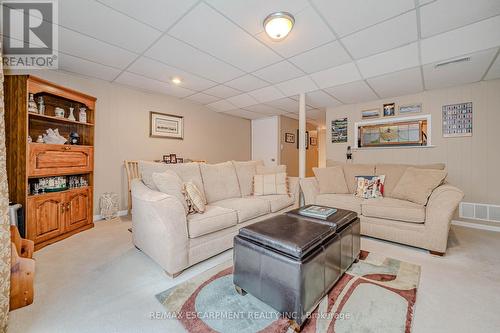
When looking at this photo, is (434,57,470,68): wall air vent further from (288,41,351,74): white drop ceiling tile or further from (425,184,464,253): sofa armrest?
(425,184,464,253): sofa armrest

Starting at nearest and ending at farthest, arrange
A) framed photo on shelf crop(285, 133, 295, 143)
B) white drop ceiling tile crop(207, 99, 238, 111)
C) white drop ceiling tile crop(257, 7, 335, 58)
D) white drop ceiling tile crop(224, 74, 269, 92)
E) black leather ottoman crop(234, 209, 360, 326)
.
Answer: black leather ottoman crop(234, 209, 360, 326), white drop ceiling tile crop(257, 7, 335, 58), white drop ceiling tile crop(224, 74, 269, 92), white drop ceiling tile crop(207, 99, 238, 111), framed photo on shelf crop(285, 133, 295, 143)

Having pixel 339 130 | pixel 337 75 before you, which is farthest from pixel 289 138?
pixel 337 75

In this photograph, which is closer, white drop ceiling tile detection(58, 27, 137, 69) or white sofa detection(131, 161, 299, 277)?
white sofa detection(131, 161, 299, 277)

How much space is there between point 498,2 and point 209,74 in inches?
121

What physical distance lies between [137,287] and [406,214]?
9.01 ft

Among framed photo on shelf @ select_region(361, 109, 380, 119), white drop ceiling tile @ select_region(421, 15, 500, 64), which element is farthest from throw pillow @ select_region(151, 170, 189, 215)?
framed photo on shelf @ select_region(361, 109, 380, 119)

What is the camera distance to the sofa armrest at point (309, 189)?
10.6 feet

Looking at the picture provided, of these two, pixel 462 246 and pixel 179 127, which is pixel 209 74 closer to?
pixel 179 127

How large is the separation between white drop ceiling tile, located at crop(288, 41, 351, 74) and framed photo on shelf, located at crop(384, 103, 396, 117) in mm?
1797

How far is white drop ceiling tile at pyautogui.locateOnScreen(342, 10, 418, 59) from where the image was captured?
6.55 ft

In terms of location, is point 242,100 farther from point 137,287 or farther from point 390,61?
point 137,287

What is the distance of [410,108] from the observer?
12.3 feet

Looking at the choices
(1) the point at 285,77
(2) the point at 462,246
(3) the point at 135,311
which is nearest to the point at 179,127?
(1) the point at 285,77

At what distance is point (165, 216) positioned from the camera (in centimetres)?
173
